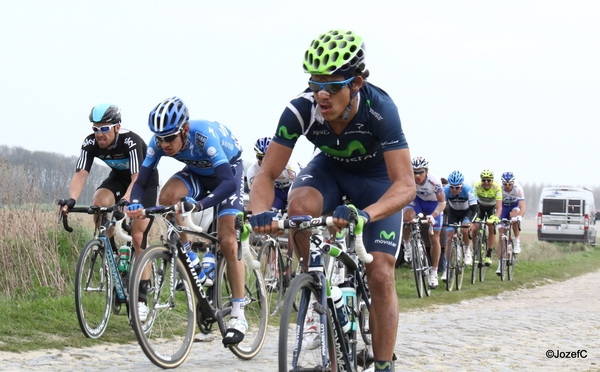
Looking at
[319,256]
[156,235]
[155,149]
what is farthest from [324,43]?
[156,235]

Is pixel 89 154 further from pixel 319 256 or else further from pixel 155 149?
pixel 319 256

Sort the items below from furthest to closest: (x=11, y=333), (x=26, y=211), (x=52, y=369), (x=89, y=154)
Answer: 1. (x=26, y=211)
2. (x=89, y=154)
3. (x=11, y=333)
4. (x=52, y=369)

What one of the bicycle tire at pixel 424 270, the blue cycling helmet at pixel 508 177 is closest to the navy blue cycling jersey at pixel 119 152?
the bicycle tire at pixel 424 270

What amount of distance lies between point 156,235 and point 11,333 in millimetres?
6176

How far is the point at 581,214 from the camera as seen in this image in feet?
143

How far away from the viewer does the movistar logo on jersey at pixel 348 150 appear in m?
5.40

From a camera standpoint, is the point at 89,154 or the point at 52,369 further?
the point at 89,154

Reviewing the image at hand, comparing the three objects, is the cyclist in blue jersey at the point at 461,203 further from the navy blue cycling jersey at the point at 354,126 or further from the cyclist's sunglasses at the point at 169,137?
the navy blue cycling jersey at the point at 354,126

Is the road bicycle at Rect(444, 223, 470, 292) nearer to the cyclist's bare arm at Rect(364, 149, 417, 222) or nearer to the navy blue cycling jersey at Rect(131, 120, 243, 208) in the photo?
the navy blue cycling jersey at Rect(131, 120, 243, 208)

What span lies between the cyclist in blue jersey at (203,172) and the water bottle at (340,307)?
201 centimetres

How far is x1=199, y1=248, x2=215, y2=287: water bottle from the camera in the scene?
7418 mm

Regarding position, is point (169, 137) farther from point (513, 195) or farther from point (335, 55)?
point (513, 195)

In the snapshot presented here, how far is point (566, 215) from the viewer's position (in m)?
43.7

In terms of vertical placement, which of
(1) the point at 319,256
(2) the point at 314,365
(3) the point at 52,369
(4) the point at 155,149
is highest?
(4) the point at 155,149
